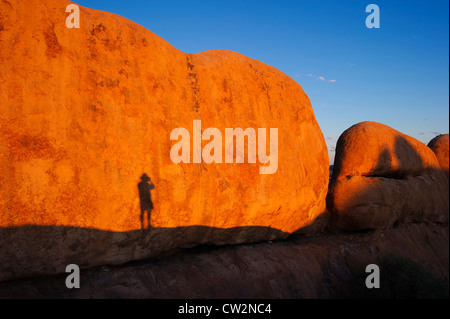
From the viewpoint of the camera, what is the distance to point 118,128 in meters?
3.84

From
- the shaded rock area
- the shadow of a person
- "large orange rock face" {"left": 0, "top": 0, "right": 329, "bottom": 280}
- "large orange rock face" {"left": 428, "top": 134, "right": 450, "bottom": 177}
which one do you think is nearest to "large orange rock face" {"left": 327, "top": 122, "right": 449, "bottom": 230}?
the shaded rock area

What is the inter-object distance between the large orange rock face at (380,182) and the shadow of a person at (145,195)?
4581 mm

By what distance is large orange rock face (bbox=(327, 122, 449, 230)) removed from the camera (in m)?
6.82

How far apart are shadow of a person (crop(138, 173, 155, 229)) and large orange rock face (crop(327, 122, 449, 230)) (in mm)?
4581

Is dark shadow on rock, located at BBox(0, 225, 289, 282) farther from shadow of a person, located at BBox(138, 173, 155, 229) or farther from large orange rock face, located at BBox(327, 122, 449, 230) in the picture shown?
large orange rock face, located at BBox(327, 122, 449, 230)

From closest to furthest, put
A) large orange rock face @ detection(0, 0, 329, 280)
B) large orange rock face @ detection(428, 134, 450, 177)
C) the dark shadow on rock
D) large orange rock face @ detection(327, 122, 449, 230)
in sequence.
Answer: the dark shadow on rock
large orange rock face @ detection(0, 0, 329, 280)
large orange rock face @ detection(327, 122, 449, 230)
large orange rock face @ detection(428, 134, 450, 177)

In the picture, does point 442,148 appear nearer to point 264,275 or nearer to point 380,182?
point 380,182

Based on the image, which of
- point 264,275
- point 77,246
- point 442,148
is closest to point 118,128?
point 77,246

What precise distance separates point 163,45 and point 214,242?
10.3ft

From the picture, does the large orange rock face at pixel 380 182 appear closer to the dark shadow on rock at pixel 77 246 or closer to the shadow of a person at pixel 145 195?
the dark shadow on rock at pixel 77 246

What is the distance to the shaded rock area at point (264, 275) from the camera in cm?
360

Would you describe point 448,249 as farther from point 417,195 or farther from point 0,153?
point 0,153

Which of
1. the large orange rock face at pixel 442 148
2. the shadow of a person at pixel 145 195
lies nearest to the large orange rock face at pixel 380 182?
the large orange rock face at pixel 442 148
